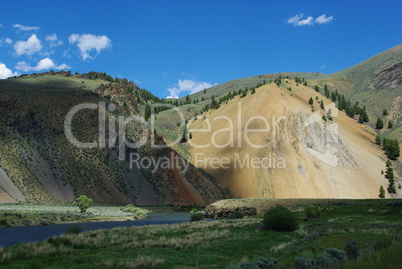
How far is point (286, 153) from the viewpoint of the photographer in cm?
9900

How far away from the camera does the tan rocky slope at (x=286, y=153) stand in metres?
92.4

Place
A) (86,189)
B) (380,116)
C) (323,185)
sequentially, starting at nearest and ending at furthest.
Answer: (86,189) < (323,185) < (380,116)

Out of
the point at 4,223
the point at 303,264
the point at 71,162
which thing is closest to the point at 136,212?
the point at 71,162

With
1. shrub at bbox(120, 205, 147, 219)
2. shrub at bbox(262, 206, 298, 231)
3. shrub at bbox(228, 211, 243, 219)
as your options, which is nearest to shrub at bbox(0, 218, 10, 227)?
shrub at bbox(120, 205, 147, 219)

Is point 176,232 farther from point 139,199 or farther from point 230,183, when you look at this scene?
point 230,183

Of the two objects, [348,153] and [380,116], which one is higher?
[380,116]

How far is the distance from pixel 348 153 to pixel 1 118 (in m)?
92.2

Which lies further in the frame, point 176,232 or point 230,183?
point 230,183

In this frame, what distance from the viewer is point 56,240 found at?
21.3 meters

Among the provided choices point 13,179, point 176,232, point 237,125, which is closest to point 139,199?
point 13,179

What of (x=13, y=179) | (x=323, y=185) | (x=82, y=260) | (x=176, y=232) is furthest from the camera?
(x=323, y=185)

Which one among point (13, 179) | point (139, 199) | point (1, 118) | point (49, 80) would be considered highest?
point (49, 80)

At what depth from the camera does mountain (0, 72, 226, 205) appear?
66.9 m

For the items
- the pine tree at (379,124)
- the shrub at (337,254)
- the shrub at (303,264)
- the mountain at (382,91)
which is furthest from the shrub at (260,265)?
the pine tree at (379,124)
